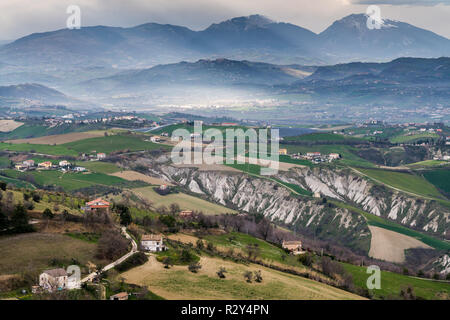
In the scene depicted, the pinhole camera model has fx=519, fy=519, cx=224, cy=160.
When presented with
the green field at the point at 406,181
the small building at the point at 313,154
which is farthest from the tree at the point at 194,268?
the small building at the point at 313,154

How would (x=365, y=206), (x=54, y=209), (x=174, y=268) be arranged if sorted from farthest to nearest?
(x=365, y=206)
(x=54, y=209)
(x=174, y=268)

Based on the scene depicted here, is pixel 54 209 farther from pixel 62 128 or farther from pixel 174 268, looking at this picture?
pixel 62 128

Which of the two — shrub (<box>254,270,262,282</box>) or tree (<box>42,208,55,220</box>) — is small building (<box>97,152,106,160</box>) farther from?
shrub (<box>254,270,262,282</box>)

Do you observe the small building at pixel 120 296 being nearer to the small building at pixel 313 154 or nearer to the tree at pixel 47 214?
the tree at pixel 47 214

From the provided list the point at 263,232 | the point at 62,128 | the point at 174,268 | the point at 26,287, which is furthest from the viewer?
Answer: the point at 62,128

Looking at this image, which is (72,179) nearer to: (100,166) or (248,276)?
(100,166)

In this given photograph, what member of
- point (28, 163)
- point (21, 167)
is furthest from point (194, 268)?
point (28, 163)

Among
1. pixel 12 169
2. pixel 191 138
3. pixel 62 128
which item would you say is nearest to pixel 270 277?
pixel 12 169
